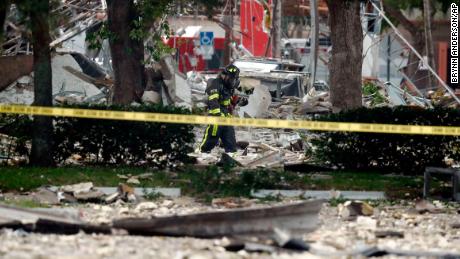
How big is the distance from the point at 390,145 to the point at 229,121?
260 centimetres

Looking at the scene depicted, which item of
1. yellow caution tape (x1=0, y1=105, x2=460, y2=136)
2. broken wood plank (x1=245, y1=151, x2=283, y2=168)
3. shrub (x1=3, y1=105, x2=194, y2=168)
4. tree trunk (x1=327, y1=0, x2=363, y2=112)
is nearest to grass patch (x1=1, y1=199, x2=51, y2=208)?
yellow caution tape (x1=0, y1=105, x2=460, y2=136)

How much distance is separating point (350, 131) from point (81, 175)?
13.7 feet

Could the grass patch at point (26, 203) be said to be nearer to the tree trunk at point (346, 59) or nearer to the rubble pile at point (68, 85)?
the tree trunk at point (346, 59)

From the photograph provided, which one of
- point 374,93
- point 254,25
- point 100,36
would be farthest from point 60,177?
point 254,25

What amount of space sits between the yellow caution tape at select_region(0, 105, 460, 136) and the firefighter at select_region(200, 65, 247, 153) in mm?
4037

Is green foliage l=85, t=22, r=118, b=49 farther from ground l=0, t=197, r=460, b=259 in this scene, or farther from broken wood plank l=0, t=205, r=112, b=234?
broken wood plank l=0, t=205, r=112, b=234

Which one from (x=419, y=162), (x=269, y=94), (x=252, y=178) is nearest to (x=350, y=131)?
(x=419, y=162)

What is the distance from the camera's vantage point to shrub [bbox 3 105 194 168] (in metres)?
17.3

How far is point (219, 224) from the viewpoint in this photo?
11.5 m

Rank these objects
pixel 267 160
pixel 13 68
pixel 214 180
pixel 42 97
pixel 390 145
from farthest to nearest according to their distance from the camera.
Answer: pixel 13 68
pixel 267 160
pixel 390 145
pixel 42 97
pixel 214 180

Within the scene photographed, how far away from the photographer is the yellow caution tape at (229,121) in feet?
53.2

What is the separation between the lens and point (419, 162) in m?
17.7

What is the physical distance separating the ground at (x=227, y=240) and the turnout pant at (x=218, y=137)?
5936 mm

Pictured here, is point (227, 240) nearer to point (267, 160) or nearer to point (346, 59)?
point (267, 160)
